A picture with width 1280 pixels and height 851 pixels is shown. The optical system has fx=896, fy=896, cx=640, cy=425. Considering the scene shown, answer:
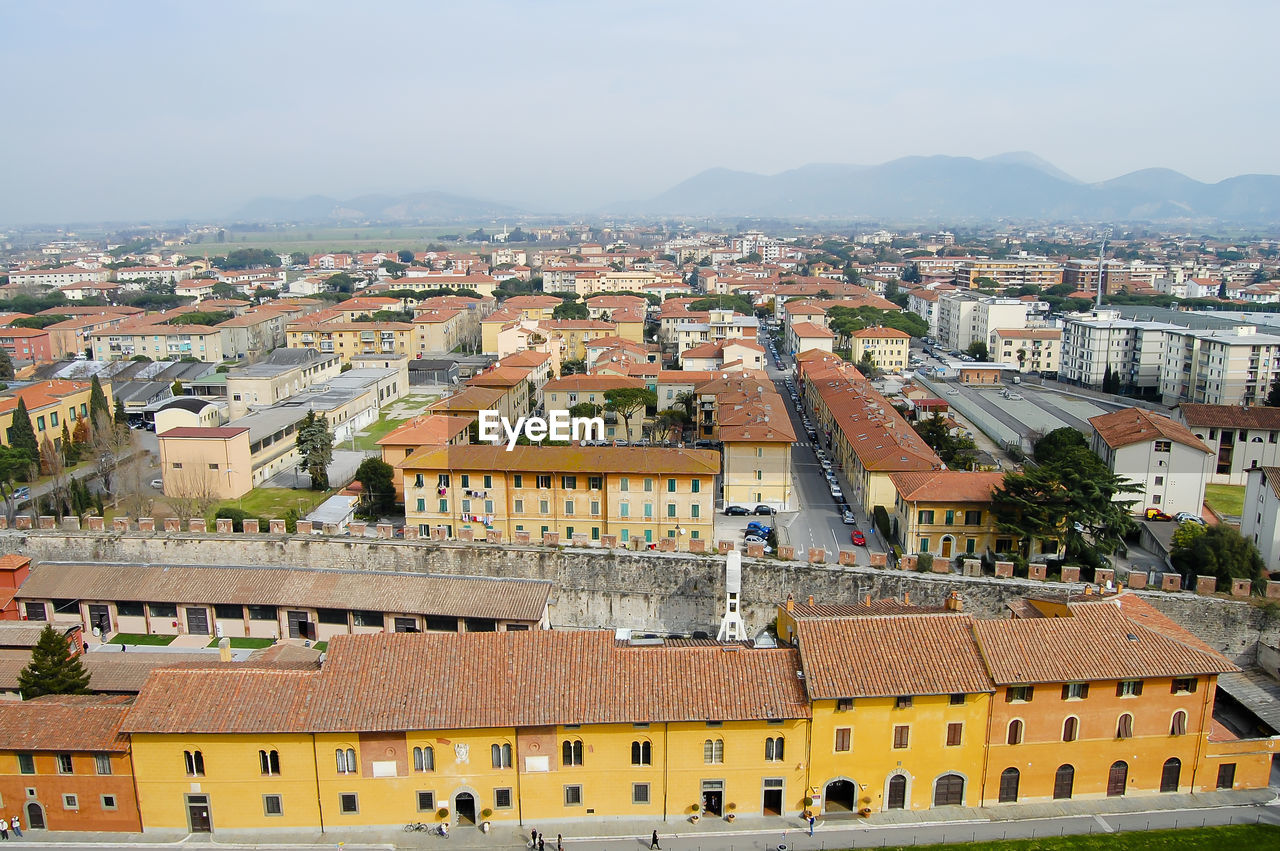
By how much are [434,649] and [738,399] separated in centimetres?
3032

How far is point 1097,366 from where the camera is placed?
7231 centimetres

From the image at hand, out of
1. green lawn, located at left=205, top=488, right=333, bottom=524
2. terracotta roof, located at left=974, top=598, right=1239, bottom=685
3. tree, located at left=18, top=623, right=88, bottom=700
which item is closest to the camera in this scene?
terracotta roof, located at left=974, top=598, right=1239, bottom=685

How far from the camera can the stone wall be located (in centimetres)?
2816

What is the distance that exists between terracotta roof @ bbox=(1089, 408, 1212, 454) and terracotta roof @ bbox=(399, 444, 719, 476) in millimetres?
18931

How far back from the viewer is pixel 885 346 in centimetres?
8062

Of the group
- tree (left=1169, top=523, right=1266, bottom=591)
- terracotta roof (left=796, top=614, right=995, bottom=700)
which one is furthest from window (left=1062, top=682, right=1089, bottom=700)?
tree (left=1169, top=523, right=1266, bottom=591)

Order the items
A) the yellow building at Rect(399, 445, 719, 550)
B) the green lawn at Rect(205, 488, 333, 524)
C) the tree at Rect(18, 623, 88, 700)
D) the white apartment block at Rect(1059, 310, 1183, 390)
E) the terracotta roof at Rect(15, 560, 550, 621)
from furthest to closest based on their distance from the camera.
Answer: the white apartment block at Rect(1059, 310, 1183, 390)
the green lawn at Rect(205, 488, 333, 524)
the yellow building at Rect(399, 445, 719, 550)
the terracotta roof at Rect(15, 560, 550, 621)
the tree at Rect(18, 623, 88, 700)

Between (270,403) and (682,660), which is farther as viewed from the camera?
(270,403)

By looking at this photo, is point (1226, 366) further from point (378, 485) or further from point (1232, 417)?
point (378, 485)

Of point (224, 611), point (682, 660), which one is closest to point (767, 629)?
point (682, 660)

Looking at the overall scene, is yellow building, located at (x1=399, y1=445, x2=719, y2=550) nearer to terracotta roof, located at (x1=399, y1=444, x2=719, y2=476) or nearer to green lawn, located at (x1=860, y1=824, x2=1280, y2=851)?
terracotta roof, located at (x1=399, y1=444, x2=719, y2=476)

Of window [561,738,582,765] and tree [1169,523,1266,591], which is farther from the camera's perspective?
tree [1169,523,1266,591]

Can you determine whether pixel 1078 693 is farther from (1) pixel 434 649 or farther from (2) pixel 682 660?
(1) pixel 434 649

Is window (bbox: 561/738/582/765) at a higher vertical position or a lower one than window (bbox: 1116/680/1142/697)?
lower
